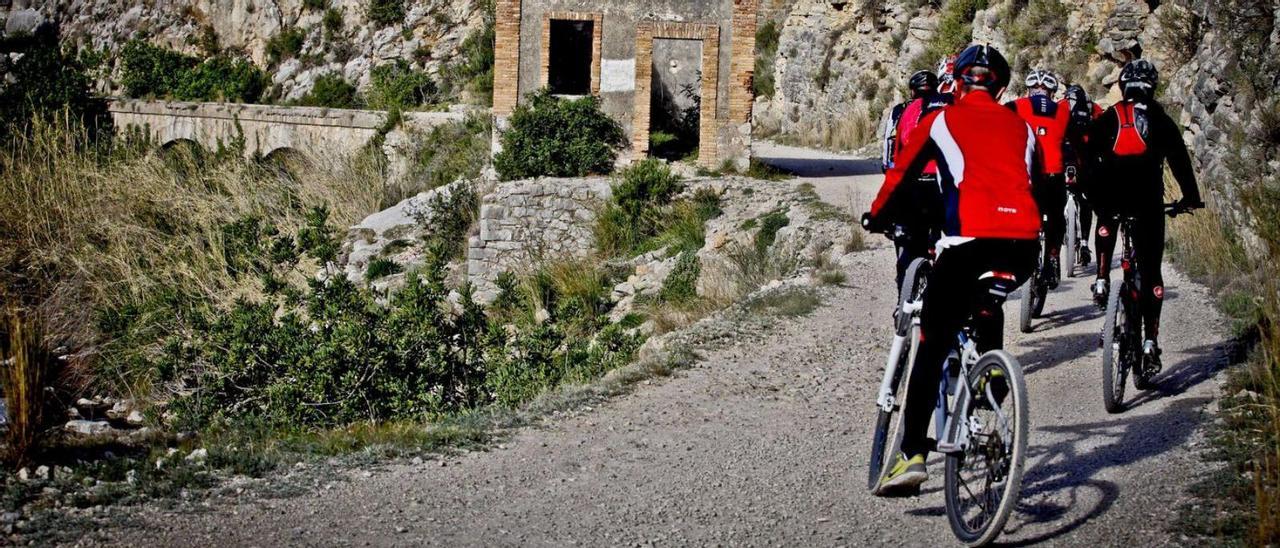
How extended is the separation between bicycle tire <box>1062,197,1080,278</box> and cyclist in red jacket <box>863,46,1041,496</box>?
6.45 metres

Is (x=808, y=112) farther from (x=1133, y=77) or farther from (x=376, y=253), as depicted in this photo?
(x=1133, y=77)

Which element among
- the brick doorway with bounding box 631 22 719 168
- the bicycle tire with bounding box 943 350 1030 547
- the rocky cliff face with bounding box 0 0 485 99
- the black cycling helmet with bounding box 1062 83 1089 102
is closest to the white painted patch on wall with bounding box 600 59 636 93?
the brick doorway with bounding box 631 22 719 168

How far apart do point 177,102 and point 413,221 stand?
53.9ft

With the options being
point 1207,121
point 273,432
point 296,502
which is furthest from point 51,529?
point 1207,121

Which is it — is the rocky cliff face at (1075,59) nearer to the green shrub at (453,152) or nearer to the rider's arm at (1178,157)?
the rider's arm at (1178,157)

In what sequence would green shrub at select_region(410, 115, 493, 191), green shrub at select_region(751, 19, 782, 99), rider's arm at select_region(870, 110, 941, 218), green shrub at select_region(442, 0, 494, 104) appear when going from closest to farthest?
rider's arm at select_region(870, 110, 941, 218) < green shrub at select_region(410, 115, 493, 191) < green shrub at select_region(442, 0, 494, 104) < green shrub at select_region(751, 19, 782, 99)

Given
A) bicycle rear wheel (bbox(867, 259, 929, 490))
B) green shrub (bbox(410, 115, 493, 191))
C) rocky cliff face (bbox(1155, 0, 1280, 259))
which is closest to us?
bicycle rear wheel (bbox(867, 259, 929, 490))

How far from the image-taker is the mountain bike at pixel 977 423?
178 inches

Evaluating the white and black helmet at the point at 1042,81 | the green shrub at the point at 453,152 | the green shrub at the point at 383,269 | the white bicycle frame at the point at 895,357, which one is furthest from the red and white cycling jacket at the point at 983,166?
the green shrub at the point at 453,152

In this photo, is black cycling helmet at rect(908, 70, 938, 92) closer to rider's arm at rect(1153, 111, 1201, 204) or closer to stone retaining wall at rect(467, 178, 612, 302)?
rider's arm at rect(1153, 111, 1201, 204)

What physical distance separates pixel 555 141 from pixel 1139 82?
13172mm

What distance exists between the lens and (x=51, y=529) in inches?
212

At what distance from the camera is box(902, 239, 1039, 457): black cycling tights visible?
482 centimetres

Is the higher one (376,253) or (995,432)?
(995,432)
